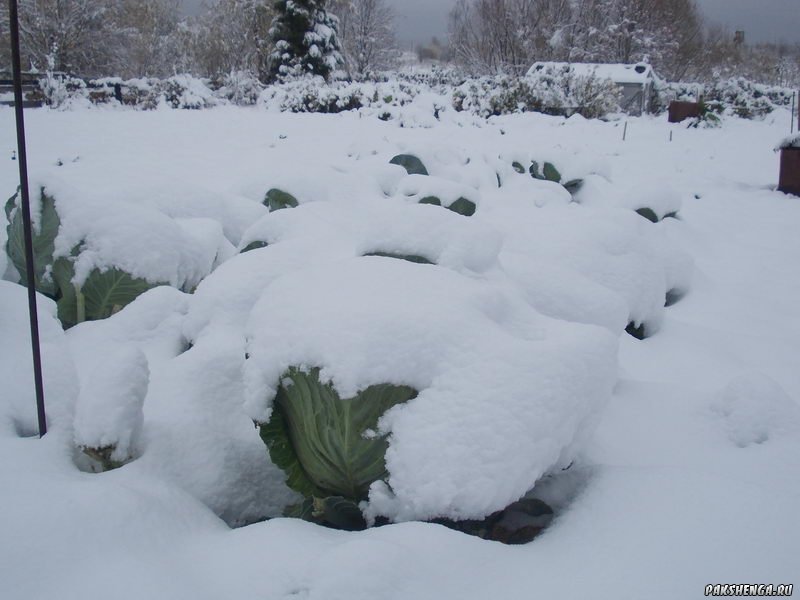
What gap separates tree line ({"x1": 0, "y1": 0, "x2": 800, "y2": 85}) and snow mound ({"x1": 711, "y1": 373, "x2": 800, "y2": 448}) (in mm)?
19357

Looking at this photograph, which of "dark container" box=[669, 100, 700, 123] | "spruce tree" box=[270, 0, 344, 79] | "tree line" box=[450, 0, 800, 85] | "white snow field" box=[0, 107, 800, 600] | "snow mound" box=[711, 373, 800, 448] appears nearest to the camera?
"white snow field" box=[0, 107, 800, 600]

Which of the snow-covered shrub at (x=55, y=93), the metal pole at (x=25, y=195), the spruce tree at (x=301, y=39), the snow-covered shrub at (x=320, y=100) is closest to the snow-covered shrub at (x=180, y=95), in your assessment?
the snow-covered shrub at (x=320, y=100)

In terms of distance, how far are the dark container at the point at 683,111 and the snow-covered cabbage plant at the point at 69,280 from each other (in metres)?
14.1

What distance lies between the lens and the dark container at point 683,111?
1358 centimetres

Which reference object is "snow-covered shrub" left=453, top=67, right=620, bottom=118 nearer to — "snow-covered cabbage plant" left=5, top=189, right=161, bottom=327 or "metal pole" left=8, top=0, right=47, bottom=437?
"snow-covered cabbage plant" left=5, top=189, right=161, bottom=327

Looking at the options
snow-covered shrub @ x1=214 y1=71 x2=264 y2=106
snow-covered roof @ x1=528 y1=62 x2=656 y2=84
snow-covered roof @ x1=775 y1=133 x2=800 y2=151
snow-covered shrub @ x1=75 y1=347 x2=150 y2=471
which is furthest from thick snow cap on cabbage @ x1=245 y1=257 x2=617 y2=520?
snow-covered roof @ x1=528 y1=62 x2=656 y2=84

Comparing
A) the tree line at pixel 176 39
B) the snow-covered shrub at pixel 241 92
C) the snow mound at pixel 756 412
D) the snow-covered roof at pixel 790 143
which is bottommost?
the snow mound at pixel 756 412

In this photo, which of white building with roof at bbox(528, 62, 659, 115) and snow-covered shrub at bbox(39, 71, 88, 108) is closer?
snow-covered shrub at bbox(39, 71, 88, 108)

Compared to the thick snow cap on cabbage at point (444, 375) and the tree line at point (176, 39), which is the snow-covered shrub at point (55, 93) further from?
the thick snow cap on cabbage at point (444, 375)

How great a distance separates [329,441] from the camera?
1.12m

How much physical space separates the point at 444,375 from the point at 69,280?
147 cm

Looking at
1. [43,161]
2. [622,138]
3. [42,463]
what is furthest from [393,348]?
[622,138]

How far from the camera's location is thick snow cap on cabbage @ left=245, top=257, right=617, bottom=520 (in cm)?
102

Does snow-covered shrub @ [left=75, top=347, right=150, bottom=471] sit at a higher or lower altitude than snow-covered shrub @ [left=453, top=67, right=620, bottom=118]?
lower
